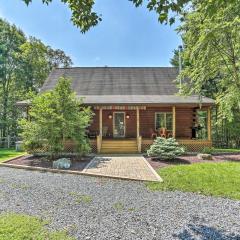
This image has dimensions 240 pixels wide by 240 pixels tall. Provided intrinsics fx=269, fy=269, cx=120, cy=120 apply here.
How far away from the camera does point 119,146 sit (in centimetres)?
1661

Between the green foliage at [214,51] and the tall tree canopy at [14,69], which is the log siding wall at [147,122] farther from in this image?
the tall tree canopy at [14,69]

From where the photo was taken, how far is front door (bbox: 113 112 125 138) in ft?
63.2

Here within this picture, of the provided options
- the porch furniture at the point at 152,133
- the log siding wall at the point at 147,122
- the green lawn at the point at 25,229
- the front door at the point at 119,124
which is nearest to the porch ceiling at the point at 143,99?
the log siding wall at the point at 147,122

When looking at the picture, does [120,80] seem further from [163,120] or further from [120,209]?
[120,209]

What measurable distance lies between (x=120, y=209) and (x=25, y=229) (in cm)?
205

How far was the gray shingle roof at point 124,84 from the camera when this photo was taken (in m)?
17.7

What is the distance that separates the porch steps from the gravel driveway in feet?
25.3

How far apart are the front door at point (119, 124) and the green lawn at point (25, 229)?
14211 millimetres

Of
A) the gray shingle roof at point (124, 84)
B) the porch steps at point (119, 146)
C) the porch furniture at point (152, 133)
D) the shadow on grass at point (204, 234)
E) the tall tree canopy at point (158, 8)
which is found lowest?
the shadow on grass at point (204, 234)

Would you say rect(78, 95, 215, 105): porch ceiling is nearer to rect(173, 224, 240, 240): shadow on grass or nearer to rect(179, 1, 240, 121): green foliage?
rect(179, 1, 240, 121): green foliage

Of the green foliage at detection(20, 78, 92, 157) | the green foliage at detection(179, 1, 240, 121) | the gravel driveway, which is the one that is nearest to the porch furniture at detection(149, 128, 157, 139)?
the green foliage at detection(179, 1, 240, 121)

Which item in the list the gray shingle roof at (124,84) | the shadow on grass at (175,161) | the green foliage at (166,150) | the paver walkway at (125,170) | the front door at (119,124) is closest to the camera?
the paver walkway at (125,170)

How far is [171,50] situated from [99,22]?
3092cm

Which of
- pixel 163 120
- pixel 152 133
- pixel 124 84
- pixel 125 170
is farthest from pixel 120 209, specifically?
pixel 124 84
